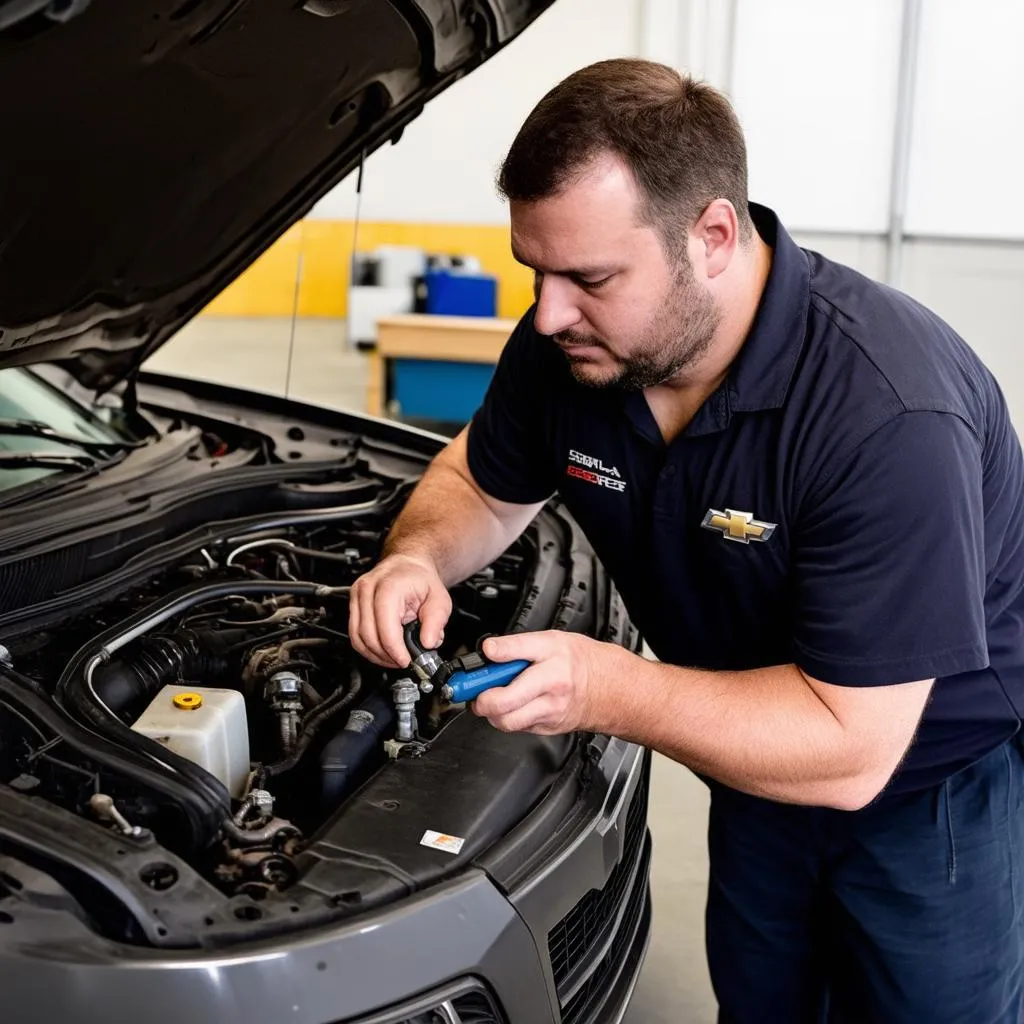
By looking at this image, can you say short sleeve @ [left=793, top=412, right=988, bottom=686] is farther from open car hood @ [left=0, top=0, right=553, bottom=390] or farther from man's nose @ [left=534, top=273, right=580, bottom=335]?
open car hood @ [left=0, top=0, right=553, bottom=390]

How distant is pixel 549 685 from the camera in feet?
4.40

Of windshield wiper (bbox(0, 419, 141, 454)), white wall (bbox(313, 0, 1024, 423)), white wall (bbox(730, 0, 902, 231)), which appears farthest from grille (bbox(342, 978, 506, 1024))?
white wall (bbox(730, 0, 902, 231))

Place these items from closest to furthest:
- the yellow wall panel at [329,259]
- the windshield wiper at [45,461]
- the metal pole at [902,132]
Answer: the windshield wiper at [45,461] < the metal pole at [902,132] < the yellow wall panel at [329,259]

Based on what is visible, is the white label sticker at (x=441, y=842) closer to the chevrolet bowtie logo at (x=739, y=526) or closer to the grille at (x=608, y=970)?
the grille at (x=608, y=970)

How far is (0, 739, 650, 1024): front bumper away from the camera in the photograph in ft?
3.63

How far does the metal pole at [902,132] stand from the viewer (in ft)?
24.7

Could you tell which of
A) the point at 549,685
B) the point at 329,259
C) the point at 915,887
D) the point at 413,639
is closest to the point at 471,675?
the point at 549,685

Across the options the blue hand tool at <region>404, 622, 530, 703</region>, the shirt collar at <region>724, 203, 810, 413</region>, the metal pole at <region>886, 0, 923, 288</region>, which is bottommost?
the blue hand tool at <region>404, 622, 530, 703</region>

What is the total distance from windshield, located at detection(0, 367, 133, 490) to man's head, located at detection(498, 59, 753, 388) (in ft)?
3.60

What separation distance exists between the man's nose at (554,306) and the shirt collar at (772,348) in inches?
8.3

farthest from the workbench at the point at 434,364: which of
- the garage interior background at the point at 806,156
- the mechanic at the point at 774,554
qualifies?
the mechanic at the point at 774,554

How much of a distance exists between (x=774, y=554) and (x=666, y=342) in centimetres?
28

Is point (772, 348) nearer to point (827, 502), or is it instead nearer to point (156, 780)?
point (827, 502)

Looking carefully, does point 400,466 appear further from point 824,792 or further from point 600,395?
point 824,792
